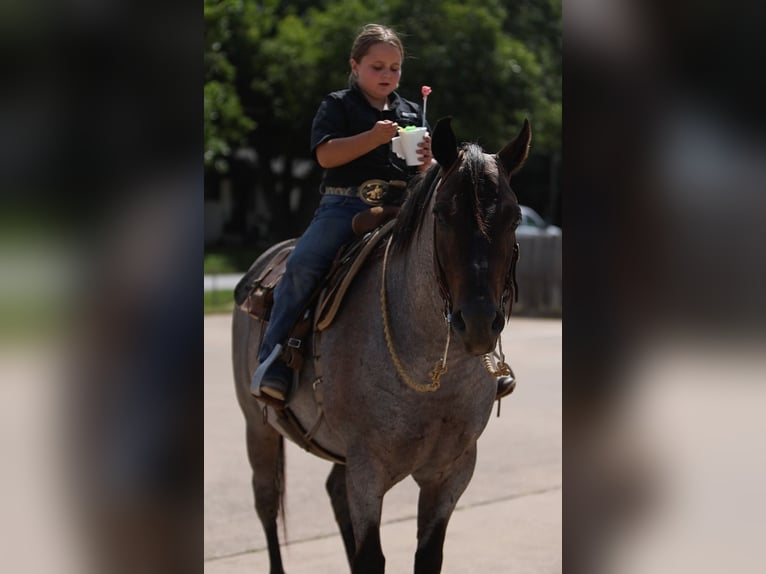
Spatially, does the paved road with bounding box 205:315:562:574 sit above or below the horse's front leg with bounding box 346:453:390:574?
below

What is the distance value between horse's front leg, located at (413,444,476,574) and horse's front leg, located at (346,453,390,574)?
26 cm

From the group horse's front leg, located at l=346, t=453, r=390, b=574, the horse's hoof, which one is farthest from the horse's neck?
the horse's hoof

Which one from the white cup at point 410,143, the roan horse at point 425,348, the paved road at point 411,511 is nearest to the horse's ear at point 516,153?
the roan horse at point 425,348

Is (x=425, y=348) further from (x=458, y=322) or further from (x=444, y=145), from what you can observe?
(x=444, y=145)

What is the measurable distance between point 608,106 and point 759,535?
535 mm

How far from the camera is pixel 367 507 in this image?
3422 millimetres

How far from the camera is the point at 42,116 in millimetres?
1066

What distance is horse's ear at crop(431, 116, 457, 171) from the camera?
2934 mm

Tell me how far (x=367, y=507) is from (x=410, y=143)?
1.33 meters

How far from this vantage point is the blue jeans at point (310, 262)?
3945mm

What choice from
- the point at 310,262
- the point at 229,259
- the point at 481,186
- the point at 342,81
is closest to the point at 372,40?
the point at 310,262

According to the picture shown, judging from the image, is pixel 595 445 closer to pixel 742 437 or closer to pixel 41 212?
pixel 742 437

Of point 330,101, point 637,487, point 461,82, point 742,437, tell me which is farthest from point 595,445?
point 461,82

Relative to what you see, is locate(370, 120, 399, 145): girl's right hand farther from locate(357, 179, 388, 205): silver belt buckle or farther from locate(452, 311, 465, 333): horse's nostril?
locate(452, 311, 465, 333): horse's nostril
